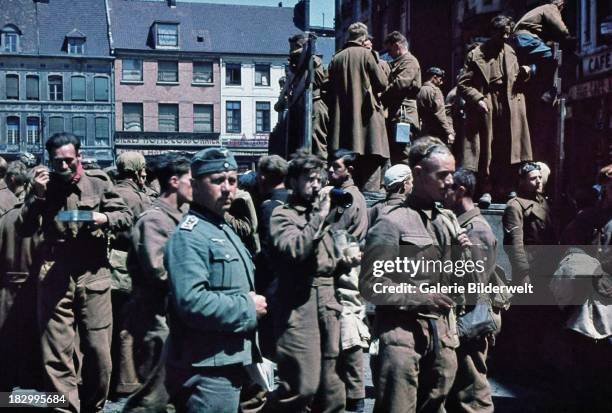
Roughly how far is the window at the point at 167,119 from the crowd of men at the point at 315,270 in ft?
161

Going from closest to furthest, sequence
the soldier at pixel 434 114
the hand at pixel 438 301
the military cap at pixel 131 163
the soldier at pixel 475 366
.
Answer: the hand at pixel 438 301 < the soldier at pixel 475 366 < the military cap at pixel 131 163 < the soldier at pixel 434 114

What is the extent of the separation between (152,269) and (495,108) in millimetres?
5420

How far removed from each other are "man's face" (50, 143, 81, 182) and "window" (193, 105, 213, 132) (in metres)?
52.2

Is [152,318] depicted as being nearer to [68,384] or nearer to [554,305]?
[68,384]

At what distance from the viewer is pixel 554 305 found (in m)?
7.71

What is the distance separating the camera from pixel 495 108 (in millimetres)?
9195

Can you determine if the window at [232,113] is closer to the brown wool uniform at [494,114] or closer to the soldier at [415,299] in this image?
the brown wool uniform at [494,114]

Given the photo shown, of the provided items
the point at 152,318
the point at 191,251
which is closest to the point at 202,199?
the point at 191,251

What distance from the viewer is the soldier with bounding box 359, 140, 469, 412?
480 centimetres

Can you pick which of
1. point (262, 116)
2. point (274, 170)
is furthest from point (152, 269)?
point (262, 116)

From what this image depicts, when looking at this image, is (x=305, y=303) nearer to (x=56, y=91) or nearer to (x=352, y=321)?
(x=352, y=321)

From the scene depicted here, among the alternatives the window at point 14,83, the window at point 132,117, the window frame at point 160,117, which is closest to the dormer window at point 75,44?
the window at point 14,83

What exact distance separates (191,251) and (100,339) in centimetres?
274

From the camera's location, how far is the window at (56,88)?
2286 inches
